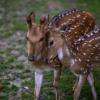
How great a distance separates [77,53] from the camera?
6484 mm

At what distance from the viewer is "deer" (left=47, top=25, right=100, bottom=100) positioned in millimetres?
6164

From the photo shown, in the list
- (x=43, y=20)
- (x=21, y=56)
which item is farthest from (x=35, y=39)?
(x=21, y=56)

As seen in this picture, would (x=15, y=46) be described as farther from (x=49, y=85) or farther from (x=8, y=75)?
(x=49, y=85)

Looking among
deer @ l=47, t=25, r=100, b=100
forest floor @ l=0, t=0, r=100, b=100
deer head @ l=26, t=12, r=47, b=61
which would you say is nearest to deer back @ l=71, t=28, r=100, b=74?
deer @ l=47, t=25, r=100, b=100

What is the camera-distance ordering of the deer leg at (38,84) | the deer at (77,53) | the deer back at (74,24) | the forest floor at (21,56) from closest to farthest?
the deer at (77,53), the deer leg at (38,84), the deer back at (74,24), the forest floor at (21,56)

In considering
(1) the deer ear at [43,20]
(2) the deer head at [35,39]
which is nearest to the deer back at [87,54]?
(2) the deer head at [35,39]

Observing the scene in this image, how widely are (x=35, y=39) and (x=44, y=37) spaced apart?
6.1 inches

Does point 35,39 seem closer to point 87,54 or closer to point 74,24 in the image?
point 87,54

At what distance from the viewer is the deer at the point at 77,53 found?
6.16m

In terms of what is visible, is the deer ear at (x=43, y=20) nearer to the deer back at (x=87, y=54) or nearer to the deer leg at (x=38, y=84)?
the deer back at (x=87, y=54)

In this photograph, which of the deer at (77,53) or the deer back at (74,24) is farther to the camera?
the deer back at (74,24)

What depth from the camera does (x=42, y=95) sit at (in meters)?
7.27

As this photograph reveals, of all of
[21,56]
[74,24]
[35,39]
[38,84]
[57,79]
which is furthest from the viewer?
[21,56]

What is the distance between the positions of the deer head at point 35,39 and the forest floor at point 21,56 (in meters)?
1.38
